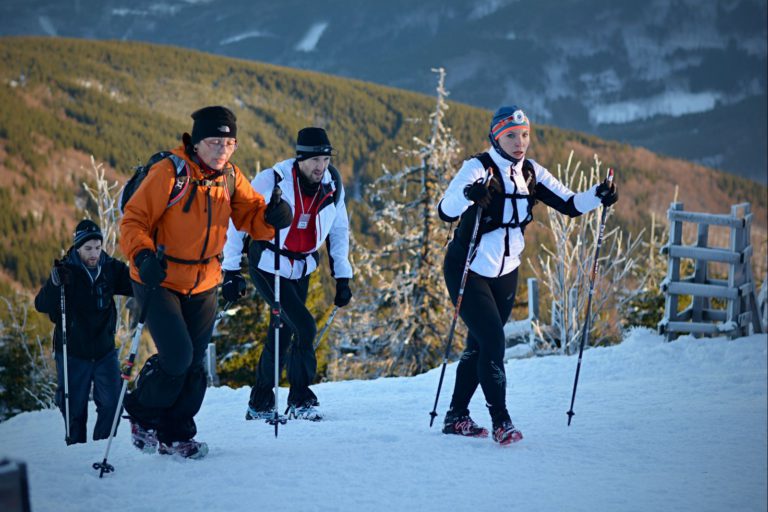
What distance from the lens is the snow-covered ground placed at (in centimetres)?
402

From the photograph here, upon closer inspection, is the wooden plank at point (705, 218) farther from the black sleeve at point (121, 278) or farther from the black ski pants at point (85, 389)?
the black ski pants at point (85, 389)

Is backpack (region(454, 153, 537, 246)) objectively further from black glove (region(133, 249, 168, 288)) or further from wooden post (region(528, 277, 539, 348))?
wooden post (region(528, 277, 539, 348))

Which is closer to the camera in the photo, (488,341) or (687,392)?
(488,341)

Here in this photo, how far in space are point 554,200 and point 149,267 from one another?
2.81m

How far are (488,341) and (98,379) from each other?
3.25m

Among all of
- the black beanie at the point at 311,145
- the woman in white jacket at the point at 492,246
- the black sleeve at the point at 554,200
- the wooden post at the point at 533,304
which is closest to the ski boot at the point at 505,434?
the woman in white jacket at the point at 492,246

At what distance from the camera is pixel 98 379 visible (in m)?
6.34

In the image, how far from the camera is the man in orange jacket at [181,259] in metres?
4.25

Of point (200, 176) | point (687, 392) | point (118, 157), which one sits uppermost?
point (118, 157)

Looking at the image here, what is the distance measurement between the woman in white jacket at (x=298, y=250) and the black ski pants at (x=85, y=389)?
1195mm

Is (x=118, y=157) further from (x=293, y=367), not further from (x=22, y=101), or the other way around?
(x=293, y=367)

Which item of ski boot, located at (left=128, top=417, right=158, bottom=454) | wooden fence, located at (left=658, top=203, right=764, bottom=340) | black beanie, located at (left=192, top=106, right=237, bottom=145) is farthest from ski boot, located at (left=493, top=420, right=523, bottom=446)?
wooden fence, located at (left=658, top=203, right=764, bottom=340)

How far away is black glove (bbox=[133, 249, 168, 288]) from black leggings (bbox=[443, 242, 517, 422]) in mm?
2000

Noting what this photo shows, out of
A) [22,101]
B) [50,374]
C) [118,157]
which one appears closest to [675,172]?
[118,157]
